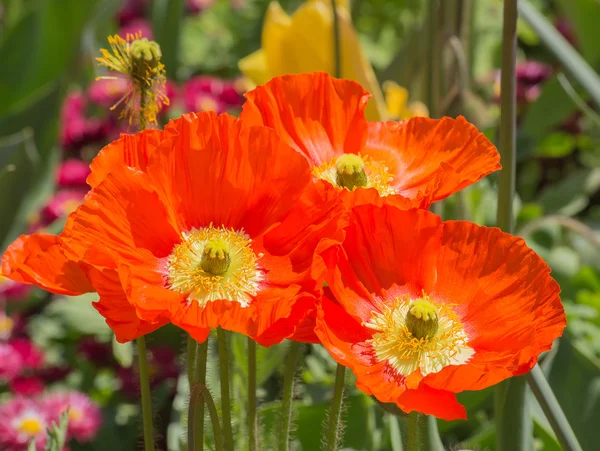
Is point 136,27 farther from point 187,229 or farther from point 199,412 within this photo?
point 199,412

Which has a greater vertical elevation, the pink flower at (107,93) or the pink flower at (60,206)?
the pink flower at (107,93)

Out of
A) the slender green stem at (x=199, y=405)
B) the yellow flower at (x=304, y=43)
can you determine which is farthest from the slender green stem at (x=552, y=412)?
the yellow flower at (x=304, y=43)

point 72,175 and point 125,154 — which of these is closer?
point 125,154

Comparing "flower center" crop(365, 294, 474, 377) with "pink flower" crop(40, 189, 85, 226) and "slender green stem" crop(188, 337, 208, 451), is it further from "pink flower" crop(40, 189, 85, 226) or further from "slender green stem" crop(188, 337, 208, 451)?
"pink flower" crop(40, 189, 85, 226)

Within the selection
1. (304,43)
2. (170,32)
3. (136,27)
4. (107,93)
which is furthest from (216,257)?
(136,27)

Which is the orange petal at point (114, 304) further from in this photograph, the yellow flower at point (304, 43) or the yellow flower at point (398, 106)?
the yellow flower at point (398, 106)

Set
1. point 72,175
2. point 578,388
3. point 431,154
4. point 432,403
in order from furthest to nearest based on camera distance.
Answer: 1. point 72,175
2. point 578,388
3. point 431,154
4. point 432,403

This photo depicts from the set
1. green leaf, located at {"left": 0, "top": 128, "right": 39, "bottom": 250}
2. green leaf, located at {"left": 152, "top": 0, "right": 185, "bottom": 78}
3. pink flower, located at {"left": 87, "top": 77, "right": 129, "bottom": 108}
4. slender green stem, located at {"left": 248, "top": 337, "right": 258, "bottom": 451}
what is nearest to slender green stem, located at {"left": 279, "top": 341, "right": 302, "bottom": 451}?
slender green stem, located at {"left": 248, "top": 337, "right": 258, "bottom": 451}
